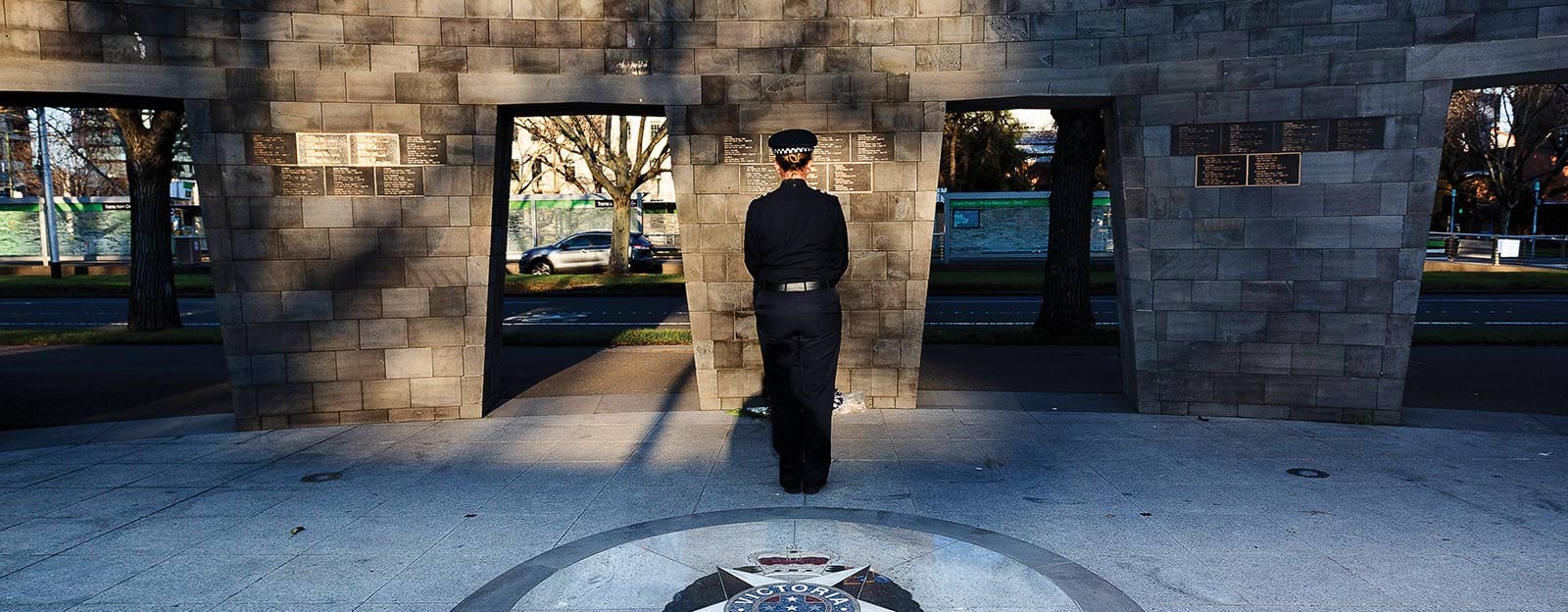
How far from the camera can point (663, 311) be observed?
18.1 metres

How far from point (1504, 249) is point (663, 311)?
31445 mm

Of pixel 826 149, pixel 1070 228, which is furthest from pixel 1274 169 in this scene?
pixel 1070 228

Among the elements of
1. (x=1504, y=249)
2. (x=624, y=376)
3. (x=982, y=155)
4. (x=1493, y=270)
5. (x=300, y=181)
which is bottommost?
(x=624, y=376)

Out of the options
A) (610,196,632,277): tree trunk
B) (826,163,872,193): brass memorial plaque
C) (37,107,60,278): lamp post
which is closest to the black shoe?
(826,163,872,193): brass memorial plaque

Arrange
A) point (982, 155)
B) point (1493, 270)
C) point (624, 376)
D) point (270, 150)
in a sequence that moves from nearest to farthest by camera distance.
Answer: point (270, 150) → point (624, 376) → point (1493, 270) → point (982, 155)

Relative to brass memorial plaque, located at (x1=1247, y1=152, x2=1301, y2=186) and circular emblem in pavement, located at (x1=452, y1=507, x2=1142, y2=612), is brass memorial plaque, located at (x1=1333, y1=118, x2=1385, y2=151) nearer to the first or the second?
brass memorial plaque, located at (x1=1247, y1=152, x2=1301, y2=186)

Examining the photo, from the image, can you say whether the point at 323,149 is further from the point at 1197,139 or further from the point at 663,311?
the point at 663,311

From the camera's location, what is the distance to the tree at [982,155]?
126 ft

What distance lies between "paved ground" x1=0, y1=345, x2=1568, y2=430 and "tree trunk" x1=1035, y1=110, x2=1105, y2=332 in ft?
4.96

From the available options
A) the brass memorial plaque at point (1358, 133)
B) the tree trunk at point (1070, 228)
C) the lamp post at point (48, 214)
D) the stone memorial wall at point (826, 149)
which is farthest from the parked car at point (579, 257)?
the brass memorial plaque at point (1358, 133)

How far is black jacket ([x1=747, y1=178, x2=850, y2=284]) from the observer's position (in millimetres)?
5148

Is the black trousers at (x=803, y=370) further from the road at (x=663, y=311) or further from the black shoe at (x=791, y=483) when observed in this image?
the road at (x=663, y=311)

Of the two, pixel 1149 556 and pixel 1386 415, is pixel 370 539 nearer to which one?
pixel 1149 556

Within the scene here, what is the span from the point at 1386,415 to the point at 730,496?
19.5 feet
